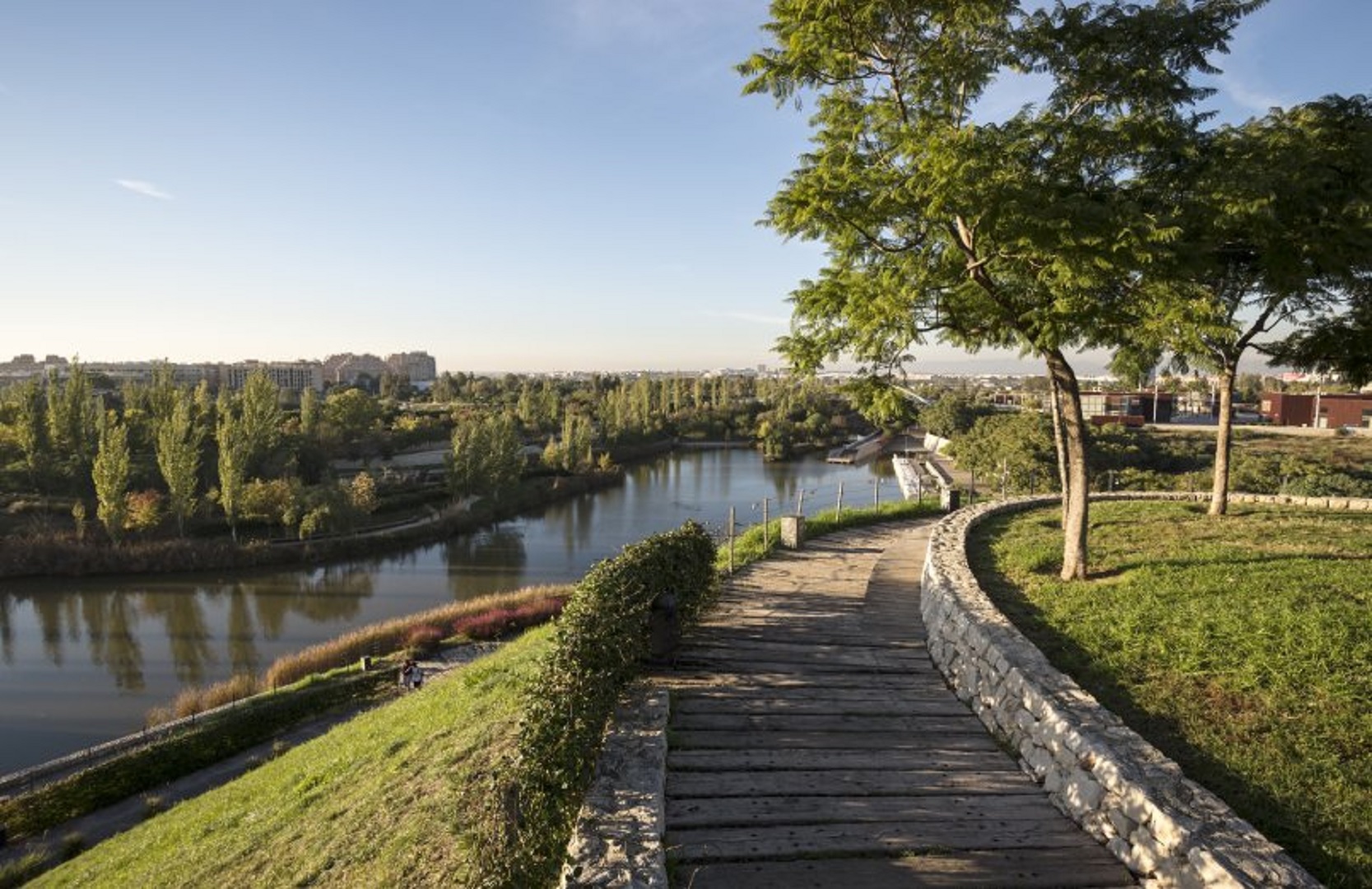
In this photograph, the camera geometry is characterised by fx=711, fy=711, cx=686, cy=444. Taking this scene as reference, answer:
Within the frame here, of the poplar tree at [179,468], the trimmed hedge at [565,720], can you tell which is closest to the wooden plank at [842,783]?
the trimmed hedge at [565,720]

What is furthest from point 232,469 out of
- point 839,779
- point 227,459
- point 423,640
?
point 839,779

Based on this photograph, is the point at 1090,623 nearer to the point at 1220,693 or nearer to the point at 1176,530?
the point at 1220,693

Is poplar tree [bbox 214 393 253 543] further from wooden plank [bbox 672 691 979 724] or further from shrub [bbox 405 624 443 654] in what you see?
wooden plank [bbox 672 691 979 724]

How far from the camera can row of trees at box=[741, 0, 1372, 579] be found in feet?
21.6

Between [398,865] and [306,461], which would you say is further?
[306,461]

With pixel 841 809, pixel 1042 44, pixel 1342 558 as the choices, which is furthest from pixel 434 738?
pixel 1342 558

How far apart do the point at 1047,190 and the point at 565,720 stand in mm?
6447

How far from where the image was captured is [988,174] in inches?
250

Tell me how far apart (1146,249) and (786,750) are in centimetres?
541

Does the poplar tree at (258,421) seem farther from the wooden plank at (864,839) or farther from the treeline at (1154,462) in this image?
the wooden plank at (864,839)

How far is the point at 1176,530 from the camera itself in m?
11.0

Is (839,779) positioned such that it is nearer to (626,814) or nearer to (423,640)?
(626,814)

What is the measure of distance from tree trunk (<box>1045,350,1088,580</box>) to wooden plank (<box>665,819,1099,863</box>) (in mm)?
4989

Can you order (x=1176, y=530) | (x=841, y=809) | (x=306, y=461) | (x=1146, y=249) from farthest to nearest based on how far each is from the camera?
(x=306, y=461) < (x=1176, y=530) < (x=1146, y=249) < (x=841, y=809)
